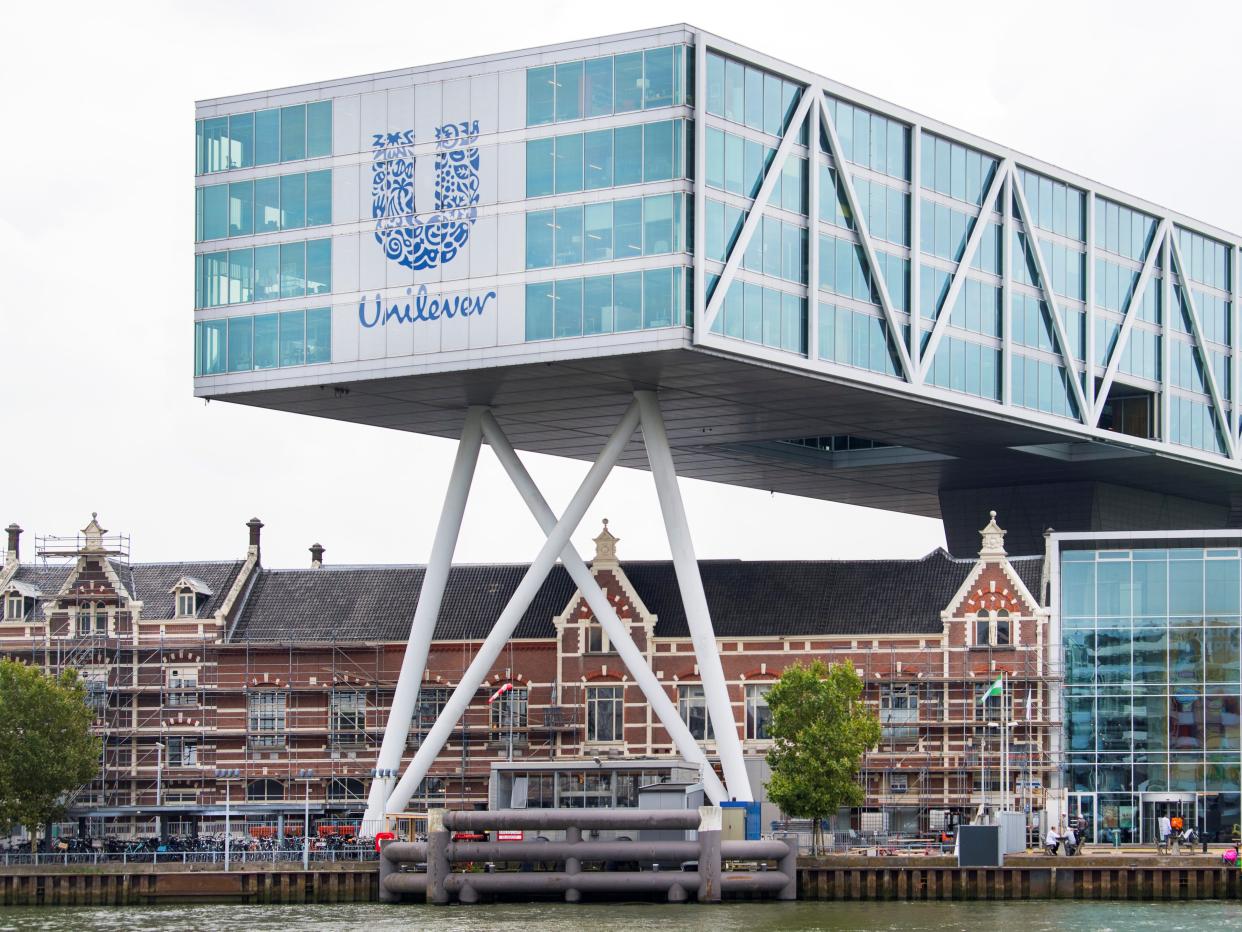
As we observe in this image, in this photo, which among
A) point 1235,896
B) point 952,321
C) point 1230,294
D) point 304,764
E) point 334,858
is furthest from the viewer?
point 1230,294

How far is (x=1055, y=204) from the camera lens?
3871 inches

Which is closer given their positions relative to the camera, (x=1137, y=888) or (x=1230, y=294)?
(x=1137, y=888)

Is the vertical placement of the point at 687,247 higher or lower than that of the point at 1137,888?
higher

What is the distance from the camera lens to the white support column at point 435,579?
91.0 metres

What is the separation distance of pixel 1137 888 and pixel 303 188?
115 ft

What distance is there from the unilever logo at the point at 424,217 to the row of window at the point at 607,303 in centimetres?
193

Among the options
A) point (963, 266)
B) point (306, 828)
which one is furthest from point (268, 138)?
point (963, 266)

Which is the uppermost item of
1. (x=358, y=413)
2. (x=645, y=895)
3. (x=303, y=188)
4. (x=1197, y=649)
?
(x=303, y=188)

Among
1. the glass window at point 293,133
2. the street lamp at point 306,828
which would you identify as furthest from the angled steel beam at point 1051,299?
the street lamp at point 306,828

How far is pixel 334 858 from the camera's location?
85.8 metres

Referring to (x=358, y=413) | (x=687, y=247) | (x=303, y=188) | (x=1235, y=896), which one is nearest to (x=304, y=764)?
(x=358, y=413)

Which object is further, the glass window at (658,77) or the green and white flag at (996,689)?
the green and white flag at (996,689)

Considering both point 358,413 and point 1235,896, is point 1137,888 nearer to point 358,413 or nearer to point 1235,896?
point 1235,896

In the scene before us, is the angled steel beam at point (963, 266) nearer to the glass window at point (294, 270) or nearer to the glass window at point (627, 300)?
the glass window at point (627, 300)
